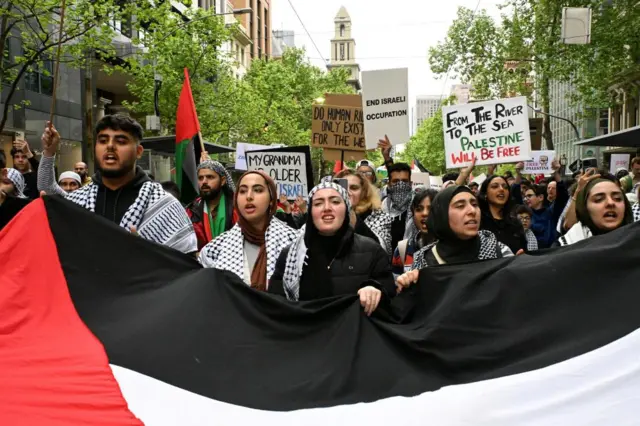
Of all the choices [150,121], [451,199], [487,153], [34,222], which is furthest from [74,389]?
[150,121]

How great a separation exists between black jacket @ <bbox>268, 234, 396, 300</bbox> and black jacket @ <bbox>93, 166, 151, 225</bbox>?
3.54ft

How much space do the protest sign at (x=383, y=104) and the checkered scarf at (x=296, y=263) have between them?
5048 mm

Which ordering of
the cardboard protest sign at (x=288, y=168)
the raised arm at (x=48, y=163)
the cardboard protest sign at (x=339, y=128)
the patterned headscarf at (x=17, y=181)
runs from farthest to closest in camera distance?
the cardboard protest sign at (x=339, y=128)
the cardboard protest sign at (x=288, y=168)
the patterned headscarf at (x=17, y=181)
the raised arm at (x=48, y=163)

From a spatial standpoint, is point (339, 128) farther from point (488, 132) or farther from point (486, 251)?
point (486, 251)

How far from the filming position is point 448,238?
3727 mm

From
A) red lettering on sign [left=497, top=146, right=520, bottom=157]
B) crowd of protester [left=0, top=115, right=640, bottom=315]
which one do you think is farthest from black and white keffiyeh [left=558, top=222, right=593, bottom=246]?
red lettering on sign [left=497, top=146, right=520, bottom=157]

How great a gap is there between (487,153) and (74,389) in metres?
5.33

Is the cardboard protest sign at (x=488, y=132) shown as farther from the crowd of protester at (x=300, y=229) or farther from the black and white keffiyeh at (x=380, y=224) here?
the crowd of protester at (x=300, y=229)

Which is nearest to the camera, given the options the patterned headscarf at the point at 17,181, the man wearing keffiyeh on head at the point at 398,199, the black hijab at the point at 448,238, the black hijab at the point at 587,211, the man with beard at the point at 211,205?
the black hijab at the point at 448,238

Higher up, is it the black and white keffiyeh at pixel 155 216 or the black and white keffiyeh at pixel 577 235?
the black and white keffiyeh at pixel 155 216

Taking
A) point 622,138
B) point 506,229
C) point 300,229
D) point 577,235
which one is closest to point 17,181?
point 300,229

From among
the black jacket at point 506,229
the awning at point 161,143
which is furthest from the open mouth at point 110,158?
the awning at point 161,143

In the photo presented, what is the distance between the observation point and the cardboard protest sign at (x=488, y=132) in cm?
709

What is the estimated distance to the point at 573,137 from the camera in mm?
62344
